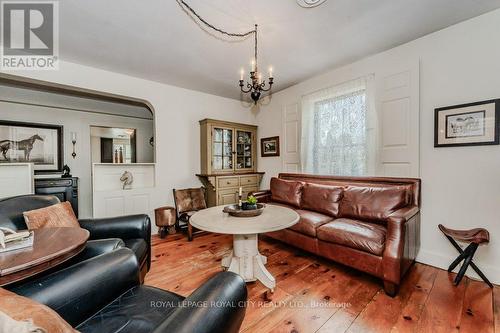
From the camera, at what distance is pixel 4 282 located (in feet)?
2.97

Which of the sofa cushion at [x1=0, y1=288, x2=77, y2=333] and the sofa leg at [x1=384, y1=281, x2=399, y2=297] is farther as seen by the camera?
the sofa leg at [x1=384, y1=281, x2=399, y2=297]

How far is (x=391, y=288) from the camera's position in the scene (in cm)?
178

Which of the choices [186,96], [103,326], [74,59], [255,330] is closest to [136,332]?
[103,326]

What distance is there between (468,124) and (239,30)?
2425mm

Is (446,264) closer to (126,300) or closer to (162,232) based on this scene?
(126,300)

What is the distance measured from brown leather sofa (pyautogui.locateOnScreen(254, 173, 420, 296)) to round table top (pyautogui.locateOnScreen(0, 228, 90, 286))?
2041mm

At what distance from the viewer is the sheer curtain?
2.76 meters

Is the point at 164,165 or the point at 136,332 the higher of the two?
the point at 164,165

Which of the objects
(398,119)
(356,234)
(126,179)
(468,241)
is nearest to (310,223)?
(356,234)

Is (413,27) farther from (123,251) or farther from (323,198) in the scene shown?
(123,251)

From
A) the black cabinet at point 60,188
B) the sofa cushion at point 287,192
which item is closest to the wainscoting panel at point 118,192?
the black cabinet at point 60,188

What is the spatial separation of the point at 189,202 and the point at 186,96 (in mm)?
1834

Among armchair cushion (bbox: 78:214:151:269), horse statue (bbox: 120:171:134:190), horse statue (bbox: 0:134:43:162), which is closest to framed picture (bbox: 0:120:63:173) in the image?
horse statue (bbox: 0:134:43:162)

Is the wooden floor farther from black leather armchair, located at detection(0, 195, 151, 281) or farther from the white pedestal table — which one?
black leather armchair, located at detection(0, 195, 151, 281)
